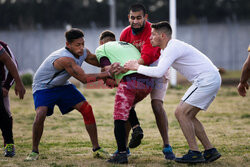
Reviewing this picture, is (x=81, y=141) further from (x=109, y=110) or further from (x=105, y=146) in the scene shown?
(x=109, y=110)

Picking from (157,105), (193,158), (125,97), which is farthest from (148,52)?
(193,158)

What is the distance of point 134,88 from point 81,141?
2284mm

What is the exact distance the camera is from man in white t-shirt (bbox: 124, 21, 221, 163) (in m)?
4.98

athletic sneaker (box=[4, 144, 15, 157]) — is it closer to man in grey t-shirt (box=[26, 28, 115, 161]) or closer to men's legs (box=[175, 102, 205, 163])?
man in grey t-shirt (box=[26, 28, 115, 161])

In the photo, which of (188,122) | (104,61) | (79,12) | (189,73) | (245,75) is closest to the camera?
(188,122)

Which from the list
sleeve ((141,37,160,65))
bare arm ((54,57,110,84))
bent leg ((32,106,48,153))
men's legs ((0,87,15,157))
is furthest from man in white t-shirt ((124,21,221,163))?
men's legs ((0,87,15,157))

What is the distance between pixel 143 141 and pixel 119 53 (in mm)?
2222

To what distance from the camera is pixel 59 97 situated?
5.61 meters

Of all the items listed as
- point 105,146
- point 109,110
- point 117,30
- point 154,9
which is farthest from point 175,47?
point 154,9

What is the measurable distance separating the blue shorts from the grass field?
74 cm

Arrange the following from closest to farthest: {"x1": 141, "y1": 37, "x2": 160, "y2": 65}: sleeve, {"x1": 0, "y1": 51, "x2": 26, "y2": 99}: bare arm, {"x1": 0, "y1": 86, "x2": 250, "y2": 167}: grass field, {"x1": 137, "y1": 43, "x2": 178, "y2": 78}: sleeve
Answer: {"x1": 137, "y1": 43, "x2": 178, "y2": 78}: sleeve, {"x1": 141, "y1": 37, "x2": 160, "y2": 65}: sleeve, {"x1": 0, "y1": 86, "x2": 250, "y2": 167}: grass field, {"x1": 0, "y1": 51, "x2": 26, "y2": 99}: bare arm

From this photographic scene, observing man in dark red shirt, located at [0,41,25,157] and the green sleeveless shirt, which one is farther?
man in dark red shirt, located at [0,41,25,157]

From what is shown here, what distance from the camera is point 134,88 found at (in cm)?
520

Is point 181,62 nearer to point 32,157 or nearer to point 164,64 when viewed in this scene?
point 164,64
